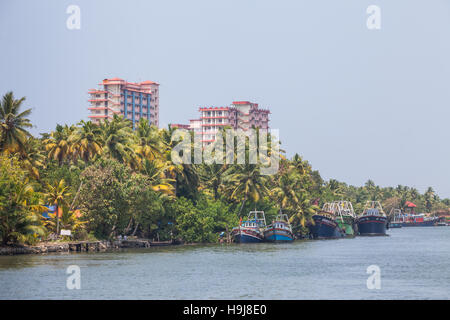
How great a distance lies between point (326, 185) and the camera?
487 ft

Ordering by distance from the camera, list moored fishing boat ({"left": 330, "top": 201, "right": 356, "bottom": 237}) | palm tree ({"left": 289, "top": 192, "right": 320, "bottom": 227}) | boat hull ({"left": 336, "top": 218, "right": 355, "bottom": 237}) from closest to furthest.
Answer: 1. palm tree ({"left": 289, "top": 192, "right": 320, "bottom": 227})
2. boat hull ({"left": 336, "top": 218, "right": 355, "bottom": 237})
3. moored fishing boat ({"left": 330, "top": 201, "right": 356, "bottom": 237})

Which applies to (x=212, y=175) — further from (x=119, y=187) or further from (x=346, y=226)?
(x=346, y=226)

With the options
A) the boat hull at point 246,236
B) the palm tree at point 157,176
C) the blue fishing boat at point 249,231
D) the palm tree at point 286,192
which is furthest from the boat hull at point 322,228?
the palm tree at point 157,176

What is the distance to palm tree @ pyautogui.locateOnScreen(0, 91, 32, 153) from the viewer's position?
63.5 m

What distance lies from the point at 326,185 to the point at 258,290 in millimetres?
108099

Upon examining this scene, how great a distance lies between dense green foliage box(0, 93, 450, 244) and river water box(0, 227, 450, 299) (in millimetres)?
4361

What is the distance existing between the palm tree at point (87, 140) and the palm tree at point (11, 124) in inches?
404

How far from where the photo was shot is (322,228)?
340ft
